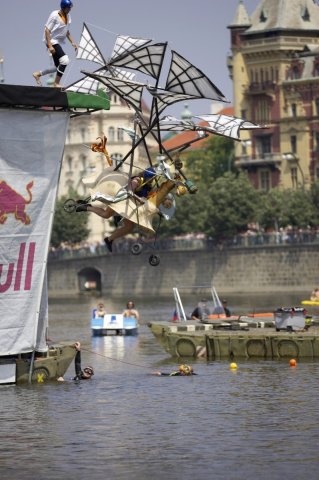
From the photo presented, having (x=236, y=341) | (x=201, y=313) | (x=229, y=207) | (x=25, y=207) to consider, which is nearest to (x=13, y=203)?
(x=25, y=207)

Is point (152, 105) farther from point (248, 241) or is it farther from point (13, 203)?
point (248, 241)

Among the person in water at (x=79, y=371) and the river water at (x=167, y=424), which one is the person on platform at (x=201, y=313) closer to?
the river water at (x=167, y=424)

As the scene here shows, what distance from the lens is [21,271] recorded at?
5906cm

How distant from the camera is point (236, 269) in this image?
186 metres

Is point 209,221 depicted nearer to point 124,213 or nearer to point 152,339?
point 152,339

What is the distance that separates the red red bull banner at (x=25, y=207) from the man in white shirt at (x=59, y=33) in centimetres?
491

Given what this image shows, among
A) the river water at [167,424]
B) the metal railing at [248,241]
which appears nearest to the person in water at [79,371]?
the river water at [167,424]

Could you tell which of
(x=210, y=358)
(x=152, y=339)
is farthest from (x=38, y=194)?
(x=152, y=339)

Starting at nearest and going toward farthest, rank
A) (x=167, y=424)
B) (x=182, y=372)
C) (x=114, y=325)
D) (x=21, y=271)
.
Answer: (x=167, y=424) < (x=21, y=271) < (x=182, y=372) < (x=114, y=325)

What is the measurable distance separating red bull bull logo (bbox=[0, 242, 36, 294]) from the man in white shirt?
734 cm

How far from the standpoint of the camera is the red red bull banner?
5844 cm

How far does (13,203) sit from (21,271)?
90.1 inches

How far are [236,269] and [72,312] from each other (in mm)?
43840

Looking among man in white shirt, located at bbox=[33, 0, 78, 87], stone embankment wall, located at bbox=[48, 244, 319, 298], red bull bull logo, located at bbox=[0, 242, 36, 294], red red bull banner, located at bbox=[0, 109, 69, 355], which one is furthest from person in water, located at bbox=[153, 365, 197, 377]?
stone embankment wall, located at bbox=[48, 244, 319, 298]
